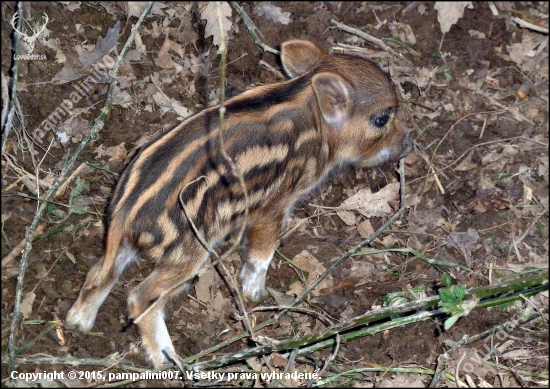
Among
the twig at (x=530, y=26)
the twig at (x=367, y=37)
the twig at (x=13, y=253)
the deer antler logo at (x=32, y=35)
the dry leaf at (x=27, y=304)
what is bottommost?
the dry leaf at (x=27, y=304)

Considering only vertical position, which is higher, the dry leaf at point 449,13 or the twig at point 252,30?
the twig at point 252,30

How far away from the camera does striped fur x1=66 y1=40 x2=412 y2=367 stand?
4.40 meters

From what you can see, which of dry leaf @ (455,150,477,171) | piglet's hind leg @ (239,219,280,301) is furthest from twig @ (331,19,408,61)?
piglet's hind leg @ (239,219,280,301)

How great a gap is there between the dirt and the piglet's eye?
67 centimetres

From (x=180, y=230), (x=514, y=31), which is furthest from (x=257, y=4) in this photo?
(x=180, y=230)

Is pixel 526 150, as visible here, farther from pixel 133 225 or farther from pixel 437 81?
pixel 133 225

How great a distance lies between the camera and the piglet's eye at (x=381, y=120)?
17.8ft

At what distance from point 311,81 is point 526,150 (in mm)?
2346

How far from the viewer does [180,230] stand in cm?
449

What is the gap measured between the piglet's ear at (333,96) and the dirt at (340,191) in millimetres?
943

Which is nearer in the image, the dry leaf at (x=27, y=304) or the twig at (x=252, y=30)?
the dry leaf at (x=27, y=304)

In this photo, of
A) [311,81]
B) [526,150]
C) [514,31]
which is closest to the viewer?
[311,81]

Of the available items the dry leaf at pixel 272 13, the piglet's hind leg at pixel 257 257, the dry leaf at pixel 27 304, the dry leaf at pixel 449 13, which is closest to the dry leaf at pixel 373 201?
the piglet's hind leg at pixel 257 257

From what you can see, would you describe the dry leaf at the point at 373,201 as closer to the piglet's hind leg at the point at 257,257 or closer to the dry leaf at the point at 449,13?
the piglet's hind leg at the point at 257,257
